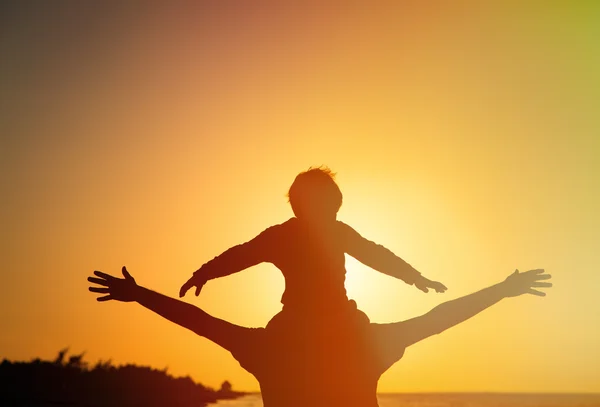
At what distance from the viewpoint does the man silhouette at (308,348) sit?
529cm

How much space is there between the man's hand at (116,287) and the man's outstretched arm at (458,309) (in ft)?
6.25

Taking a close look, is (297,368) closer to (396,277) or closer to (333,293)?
(333,293)

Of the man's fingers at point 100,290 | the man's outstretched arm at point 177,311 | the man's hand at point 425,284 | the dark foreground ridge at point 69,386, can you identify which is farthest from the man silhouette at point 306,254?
the dark foreground ridge at point 69,386

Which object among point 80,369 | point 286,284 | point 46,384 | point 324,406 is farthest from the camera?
point 80,369

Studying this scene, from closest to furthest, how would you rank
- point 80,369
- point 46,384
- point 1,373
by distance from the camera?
point 1,373 → point 46,384 → point 80,369

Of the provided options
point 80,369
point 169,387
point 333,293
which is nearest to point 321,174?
point 333,293

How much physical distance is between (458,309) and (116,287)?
2.54m

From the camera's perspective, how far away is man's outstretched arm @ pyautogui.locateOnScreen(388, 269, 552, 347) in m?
5.51

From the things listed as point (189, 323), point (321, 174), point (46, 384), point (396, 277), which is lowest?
point (189, 323)

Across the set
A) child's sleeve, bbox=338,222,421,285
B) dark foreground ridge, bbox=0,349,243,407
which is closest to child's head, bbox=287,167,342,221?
child's sleeve, bbox=338,222,421,285

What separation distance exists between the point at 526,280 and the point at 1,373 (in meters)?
23.0

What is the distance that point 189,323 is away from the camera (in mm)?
5293

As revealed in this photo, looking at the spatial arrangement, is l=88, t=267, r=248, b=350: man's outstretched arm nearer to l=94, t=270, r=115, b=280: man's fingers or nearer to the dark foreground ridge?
l=94, t=270, r=115, b=280: man's fingers

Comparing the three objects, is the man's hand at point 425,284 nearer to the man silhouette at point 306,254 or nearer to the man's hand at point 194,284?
the man silhouette at point 306,254
